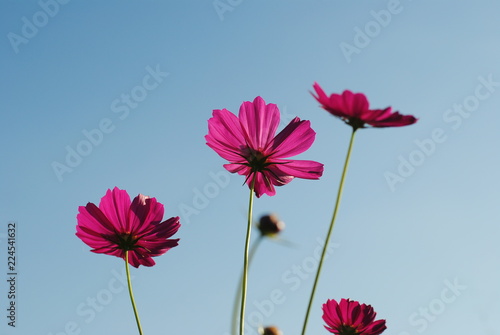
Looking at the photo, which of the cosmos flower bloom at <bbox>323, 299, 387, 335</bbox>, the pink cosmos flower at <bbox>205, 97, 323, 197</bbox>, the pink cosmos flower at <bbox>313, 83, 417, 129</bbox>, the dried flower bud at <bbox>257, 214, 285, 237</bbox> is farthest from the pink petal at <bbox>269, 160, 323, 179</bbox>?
the dried flower bud at <bbox>257, 214, 285, 237</bbox>

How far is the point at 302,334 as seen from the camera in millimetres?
475

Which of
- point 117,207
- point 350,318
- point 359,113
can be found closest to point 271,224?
point 350,318

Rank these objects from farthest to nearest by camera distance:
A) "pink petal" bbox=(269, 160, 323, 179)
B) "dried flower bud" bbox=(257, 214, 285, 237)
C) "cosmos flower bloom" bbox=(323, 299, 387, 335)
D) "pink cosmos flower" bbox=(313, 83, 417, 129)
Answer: "dried flower bud" bbox=(257, 214, 285, 237) → "cosmos flower bloom" bbox=(323, 299, 387, 335) → "pink petal" bbox=(269, 160, 323, 179) → "pink cosmos flower" bbox=(313, 83, 417, 129)

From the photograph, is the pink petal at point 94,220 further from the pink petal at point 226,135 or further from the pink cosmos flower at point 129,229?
the pink petal at point 226,135

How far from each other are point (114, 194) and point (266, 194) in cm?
22

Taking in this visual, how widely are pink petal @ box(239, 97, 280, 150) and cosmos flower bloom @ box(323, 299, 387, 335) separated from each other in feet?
1.05

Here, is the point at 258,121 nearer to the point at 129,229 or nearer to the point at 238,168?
the point at 238,168

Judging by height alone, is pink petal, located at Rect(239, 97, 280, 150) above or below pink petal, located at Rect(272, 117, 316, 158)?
above

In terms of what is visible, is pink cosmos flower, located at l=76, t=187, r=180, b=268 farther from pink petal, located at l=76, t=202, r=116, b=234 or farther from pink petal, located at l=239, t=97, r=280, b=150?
pink petal, located at l=239, t=97, r=280, b=150

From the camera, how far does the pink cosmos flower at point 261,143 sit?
2.33 ft

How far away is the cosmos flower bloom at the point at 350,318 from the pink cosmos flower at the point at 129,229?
302mm

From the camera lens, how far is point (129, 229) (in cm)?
76

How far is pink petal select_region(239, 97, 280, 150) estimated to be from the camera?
735 millimetres

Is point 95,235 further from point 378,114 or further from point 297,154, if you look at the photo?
point 378,114
